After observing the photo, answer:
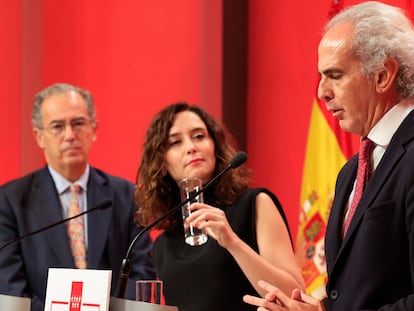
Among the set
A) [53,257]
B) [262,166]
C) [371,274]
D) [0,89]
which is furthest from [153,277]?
[0,89]

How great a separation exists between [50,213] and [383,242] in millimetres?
2173

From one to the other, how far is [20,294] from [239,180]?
43.6 inches

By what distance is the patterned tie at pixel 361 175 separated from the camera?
8.07 ft

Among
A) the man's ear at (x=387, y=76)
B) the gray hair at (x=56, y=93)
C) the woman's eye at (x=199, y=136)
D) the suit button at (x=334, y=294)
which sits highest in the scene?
the gray hair at (x=56, y=93)

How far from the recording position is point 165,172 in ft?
11.6

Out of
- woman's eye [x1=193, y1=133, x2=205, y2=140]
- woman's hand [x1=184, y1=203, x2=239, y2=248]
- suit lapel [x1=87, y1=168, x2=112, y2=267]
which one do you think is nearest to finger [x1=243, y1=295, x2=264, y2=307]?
woman's hand [x1=184, y1=203, x2=239, y2=248]

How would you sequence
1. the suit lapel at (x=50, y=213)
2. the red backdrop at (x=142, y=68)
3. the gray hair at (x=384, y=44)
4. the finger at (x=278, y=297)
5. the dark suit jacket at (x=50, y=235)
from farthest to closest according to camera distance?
the red backdrop at (x=142, y=68)
the suit lapel at (x=50, y=213)
the dark suit jacket at (x=50, y=235)
the gray hair at (x=384, y=44)
the finger at (x=278, y=297)

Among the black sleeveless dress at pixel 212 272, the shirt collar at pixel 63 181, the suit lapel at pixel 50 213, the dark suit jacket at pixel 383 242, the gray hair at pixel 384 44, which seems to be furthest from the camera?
the shirt collar at pixel 63 181

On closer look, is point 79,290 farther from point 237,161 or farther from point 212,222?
point 237,161

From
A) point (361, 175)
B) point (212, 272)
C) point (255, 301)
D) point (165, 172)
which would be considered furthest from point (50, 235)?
point (361, 175)

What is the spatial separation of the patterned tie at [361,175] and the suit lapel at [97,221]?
176 cm

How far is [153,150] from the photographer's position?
354cm

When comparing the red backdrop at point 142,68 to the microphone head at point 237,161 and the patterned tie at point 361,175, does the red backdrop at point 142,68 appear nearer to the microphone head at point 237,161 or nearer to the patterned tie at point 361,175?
the microphone head at point 237,161

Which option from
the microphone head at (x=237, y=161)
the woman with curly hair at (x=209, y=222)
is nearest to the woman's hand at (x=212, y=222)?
the woman with curly hair at (x=209, y=222)
